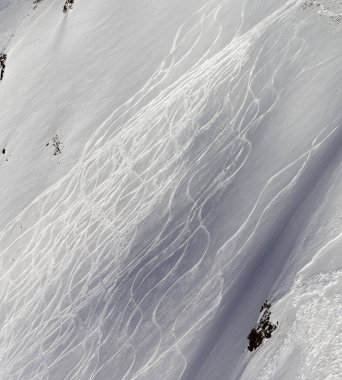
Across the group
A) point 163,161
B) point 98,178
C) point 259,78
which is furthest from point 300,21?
point 98,178

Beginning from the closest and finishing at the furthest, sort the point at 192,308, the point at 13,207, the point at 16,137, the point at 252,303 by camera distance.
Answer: the point at 252,303, the point at 192,308, the point at 13,207, the point at 16,137

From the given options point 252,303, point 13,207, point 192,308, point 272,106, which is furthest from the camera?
point 13,207

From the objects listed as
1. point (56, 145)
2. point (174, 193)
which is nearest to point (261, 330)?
point (174, 193)

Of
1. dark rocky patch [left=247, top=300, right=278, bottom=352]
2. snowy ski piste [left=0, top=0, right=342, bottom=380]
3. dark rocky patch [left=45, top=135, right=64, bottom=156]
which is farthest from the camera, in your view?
dark rocky patch [left=45, top=135, right=64, bottom=156]

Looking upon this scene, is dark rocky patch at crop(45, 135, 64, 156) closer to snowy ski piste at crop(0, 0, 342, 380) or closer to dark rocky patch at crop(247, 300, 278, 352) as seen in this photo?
snowy ski piste at crop(0, 0, 342, 380)

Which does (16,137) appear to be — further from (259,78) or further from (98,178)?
(259,78)

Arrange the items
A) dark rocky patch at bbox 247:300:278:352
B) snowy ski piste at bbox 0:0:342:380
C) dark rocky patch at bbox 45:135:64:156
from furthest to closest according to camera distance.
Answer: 1. dark rocky patch at bbox 45:135:64:156
2. snowy ski piste at bbox 0:0:342:380
3. dark rocky patch at bbox 247:300:278:352

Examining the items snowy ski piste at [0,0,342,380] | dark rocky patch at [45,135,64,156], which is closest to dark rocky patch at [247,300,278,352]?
snowy ski piste at [0,0,342,380]

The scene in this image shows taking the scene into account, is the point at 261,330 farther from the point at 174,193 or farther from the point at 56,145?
the point at 56,145
